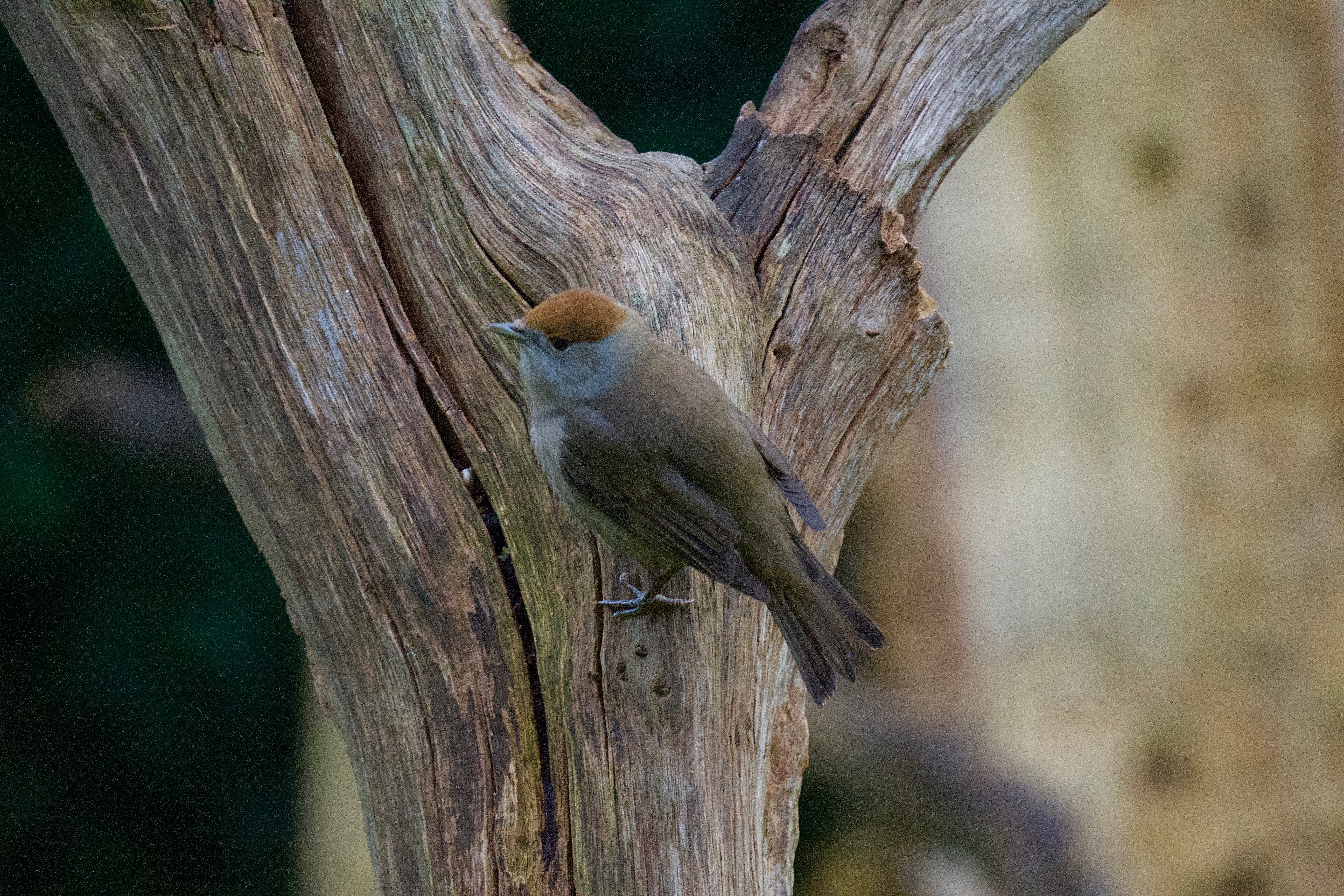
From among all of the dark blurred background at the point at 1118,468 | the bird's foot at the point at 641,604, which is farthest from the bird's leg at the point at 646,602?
the dark blurred background at the point at 1118,468

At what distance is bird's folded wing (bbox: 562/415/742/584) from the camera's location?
7.59 feet

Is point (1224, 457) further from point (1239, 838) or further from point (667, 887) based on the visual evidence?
point (667, 887)

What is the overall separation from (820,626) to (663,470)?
470 millimetres

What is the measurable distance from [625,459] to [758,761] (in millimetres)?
702

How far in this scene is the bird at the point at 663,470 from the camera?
233 centimetres

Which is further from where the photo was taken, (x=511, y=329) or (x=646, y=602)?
(x=511, y=329)

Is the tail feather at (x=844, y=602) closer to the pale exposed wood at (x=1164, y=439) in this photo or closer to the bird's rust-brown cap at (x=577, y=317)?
the bird's rust-brown cap at (x=577, y=317)

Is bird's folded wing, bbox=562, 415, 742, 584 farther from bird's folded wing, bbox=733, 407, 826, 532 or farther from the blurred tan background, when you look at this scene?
the blurred tan background

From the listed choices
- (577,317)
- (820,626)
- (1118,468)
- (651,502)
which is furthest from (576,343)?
(1118,468)

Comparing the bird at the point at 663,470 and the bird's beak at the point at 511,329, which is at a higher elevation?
the bird's beak at the point at 511,329

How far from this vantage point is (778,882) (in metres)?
2.50

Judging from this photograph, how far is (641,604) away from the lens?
7.52 feet

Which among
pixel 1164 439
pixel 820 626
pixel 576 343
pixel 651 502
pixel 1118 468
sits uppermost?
pixel 1164 439

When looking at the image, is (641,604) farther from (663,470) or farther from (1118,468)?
(1118,468)
